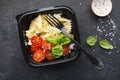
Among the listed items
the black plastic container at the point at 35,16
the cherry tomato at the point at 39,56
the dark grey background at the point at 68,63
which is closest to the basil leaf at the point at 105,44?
the dark grey background at the point at 68,63

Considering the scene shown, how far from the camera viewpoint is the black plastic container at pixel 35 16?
147cm

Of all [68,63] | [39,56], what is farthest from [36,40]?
[68,63]

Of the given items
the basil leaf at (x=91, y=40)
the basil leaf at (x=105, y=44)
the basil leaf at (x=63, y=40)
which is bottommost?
the basil leaf at (x=105, y=44)

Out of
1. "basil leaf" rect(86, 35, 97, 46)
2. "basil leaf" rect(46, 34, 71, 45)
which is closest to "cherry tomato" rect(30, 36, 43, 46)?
"basil leaf" rect(46, 34, 71, 45)

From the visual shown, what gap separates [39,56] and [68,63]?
0.45 ft

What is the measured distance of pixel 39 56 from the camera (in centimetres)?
149

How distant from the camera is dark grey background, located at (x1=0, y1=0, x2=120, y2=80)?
1.57 m

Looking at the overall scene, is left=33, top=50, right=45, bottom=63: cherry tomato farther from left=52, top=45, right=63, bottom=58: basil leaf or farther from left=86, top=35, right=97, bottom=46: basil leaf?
left=86, top=35, right=97, bottom=46: basil leaf

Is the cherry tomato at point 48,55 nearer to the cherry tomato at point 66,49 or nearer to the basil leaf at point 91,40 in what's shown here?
the cherry tomato at point 66,49

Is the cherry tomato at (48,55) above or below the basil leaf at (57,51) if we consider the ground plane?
below

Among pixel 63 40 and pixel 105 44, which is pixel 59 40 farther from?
pixel 105 44

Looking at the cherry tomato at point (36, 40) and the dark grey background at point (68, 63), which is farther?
the dark grey background at point (68, 63)

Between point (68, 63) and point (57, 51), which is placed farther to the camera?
point (68, 63)

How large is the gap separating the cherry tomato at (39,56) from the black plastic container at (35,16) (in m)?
0.01
